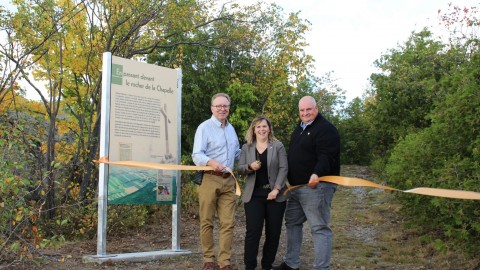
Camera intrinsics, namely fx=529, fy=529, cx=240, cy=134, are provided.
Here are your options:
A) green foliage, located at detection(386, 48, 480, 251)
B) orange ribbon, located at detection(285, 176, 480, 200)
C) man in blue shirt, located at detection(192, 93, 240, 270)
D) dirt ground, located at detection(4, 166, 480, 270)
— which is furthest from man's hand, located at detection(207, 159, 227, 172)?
green foliage, located at detection(386, 48, 480, 251)

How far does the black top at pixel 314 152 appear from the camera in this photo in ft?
17.0

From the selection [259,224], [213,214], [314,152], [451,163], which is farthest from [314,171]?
[451,163]

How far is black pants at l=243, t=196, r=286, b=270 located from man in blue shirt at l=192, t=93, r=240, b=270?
0.18m

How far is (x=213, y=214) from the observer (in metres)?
5.52

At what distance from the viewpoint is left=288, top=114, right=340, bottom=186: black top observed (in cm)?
519

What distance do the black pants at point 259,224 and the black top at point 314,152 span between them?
0.34 meters

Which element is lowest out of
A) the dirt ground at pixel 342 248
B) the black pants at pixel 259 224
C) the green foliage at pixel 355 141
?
the dirt ground at pixel 342 248

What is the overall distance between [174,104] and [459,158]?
11.3 feet

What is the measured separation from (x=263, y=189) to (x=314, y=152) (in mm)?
670

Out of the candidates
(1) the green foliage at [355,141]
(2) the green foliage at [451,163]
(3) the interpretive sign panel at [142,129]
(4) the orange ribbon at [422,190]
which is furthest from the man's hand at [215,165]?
(1) the green foliage at [355,141]

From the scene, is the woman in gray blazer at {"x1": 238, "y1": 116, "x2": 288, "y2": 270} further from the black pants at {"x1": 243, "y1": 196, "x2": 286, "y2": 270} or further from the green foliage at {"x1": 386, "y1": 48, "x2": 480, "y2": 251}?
the green foliage at {"x1": 386, "y1": 48, "x2": 480, "y2": 251}

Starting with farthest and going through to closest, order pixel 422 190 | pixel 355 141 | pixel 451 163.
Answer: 1. pixel 355 141
2. pixel 451 163
3. pixel 422 190

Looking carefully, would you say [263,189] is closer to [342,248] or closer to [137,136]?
[137,136]

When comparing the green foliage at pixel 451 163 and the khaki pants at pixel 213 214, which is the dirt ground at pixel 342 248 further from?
the khaki pants at pixel 213 214
